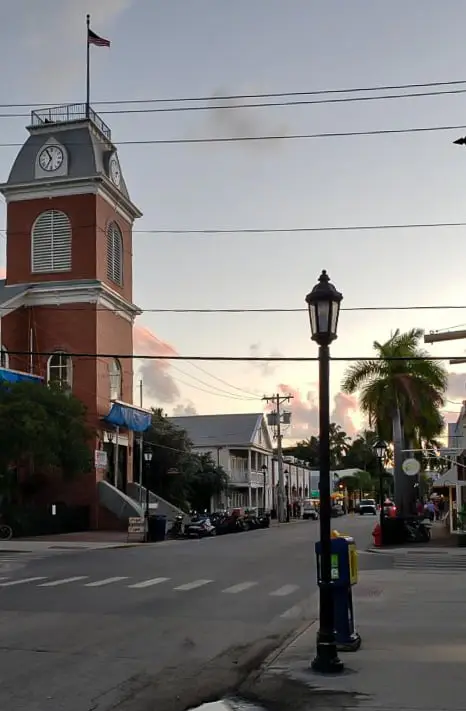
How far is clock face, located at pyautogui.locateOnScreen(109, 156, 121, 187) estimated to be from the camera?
52.2 metres

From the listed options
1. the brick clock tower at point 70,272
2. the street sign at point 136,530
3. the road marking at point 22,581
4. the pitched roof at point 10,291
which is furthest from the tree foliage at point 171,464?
the road marking at point 22,581

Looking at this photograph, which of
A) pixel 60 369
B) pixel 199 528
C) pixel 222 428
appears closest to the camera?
pixel 199 528

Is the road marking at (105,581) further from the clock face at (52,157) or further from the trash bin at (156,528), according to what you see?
the clock face at (52,157)

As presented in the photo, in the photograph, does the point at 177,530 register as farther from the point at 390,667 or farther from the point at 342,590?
the point at 390,667

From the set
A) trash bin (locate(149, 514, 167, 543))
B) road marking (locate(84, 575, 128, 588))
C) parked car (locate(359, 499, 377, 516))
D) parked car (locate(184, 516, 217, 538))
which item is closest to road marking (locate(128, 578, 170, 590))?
road marking (locate(84, 575, 128, 588))

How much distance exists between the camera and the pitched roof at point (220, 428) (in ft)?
270

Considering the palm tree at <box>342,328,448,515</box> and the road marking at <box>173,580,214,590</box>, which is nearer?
the road marking at <box>173,580,214,590</box>

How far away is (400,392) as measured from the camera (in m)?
39.3

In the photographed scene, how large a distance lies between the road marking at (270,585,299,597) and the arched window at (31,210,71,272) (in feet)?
112

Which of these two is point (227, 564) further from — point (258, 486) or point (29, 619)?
point (258, 486)

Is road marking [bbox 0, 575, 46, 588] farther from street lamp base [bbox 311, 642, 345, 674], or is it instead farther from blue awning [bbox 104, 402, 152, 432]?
blue awning [bbox 104, 402, 152, 432]

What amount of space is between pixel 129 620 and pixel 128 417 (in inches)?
1496

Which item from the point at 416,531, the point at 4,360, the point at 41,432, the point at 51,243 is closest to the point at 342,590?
the point at 416,531

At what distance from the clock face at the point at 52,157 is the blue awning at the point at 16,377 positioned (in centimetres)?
1286
